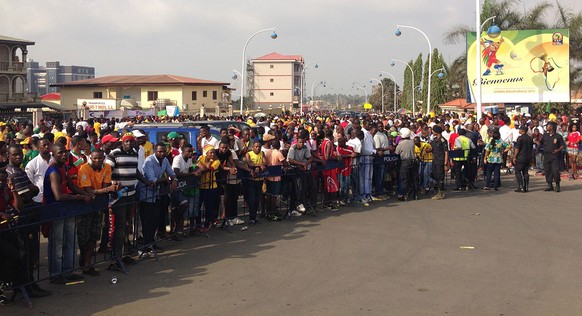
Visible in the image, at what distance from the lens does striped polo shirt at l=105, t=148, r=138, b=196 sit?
893cm

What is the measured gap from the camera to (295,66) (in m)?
139

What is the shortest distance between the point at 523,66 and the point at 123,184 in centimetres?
2838

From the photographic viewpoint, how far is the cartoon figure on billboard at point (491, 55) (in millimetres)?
32625

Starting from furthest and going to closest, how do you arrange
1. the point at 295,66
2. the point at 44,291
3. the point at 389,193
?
the point at 295,66 → the point at 389,193 → the point at 44,291

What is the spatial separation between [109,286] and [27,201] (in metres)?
1.46

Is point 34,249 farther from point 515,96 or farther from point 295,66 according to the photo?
point 295,66

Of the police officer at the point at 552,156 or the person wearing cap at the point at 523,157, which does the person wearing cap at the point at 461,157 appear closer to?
the person wearing cap at the point at 523,157

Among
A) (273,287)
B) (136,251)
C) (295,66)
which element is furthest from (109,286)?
(295,66)

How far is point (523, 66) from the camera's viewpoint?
32.5 m

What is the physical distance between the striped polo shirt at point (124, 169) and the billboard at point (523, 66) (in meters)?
26.3

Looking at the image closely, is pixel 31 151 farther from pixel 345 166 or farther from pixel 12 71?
pixel 12 71

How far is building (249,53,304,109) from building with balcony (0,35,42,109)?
76065 mm

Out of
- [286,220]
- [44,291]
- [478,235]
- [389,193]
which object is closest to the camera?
[44,291]

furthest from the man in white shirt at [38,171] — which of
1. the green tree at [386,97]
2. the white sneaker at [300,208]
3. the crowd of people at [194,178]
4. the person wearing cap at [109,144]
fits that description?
the green tree at [386,97]
